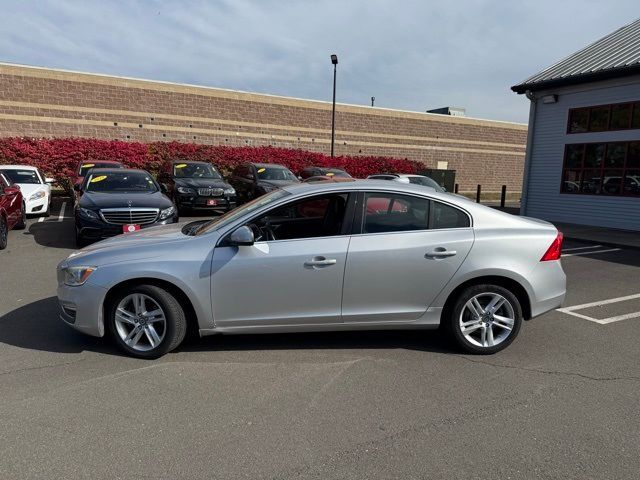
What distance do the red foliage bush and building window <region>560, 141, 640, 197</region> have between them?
11965 millimetres

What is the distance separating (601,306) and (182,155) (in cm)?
1809

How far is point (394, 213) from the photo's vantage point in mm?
4195

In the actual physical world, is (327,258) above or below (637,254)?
above

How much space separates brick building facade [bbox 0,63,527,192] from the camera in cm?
1948

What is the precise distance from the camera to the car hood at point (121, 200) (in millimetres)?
8156

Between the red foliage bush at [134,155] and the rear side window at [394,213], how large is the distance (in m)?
14.2

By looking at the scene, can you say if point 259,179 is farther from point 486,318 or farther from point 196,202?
point 486,318

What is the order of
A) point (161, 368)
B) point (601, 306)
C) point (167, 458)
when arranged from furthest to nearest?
point (601, 306) < point (161, 368) < point (167, 458)

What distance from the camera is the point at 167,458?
8.91ft

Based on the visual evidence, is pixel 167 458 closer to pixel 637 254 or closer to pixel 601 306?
pixel 601 306

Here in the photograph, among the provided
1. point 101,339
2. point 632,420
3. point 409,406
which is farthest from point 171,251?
point 632,420

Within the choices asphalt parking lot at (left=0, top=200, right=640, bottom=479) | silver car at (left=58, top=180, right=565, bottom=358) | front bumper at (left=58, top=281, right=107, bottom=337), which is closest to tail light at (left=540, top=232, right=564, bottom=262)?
silver car at (left=58, top=180, right=565, bottom=358)

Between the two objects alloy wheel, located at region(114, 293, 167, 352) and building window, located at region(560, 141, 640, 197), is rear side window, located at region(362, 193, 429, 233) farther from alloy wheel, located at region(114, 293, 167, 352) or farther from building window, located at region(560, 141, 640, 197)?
building window, located at region(560, 141, 640, 197)

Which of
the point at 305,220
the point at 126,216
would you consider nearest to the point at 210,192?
the point at 126,216
